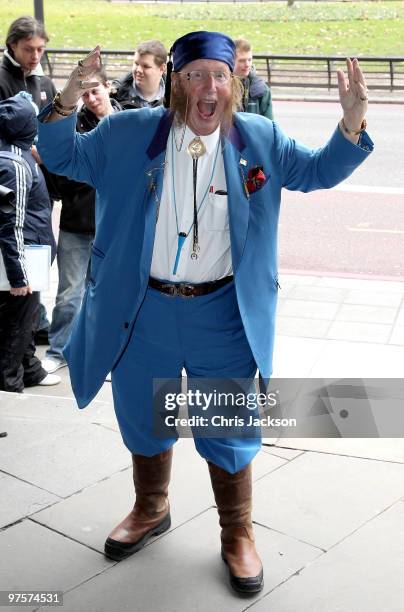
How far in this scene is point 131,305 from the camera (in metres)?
3.62

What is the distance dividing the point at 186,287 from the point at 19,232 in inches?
77.6

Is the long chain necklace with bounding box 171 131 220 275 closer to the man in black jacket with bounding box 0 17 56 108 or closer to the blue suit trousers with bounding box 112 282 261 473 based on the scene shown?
the blue suit trousers with bounding box 112 282 261 473

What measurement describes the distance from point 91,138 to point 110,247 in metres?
0.41

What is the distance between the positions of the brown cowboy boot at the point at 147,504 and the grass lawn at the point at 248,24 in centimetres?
2110

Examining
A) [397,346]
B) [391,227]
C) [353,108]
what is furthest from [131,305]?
[391,227]

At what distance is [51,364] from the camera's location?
6309 millimetres

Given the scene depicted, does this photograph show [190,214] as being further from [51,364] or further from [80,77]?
[51,364]

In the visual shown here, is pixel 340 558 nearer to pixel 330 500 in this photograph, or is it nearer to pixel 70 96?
pixel 330 500

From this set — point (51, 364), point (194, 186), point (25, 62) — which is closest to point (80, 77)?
→ point (194, 186)

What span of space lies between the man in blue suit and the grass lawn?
21.0 m

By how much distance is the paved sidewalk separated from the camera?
352cm

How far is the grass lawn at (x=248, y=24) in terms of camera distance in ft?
82.1

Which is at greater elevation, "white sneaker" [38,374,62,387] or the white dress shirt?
the white dress shirt

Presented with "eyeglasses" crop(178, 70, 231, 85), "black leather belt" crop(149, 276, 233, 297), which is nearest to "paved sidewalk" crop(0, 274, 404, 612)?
"black leather belt" crop(149, 276, 233, 297)
